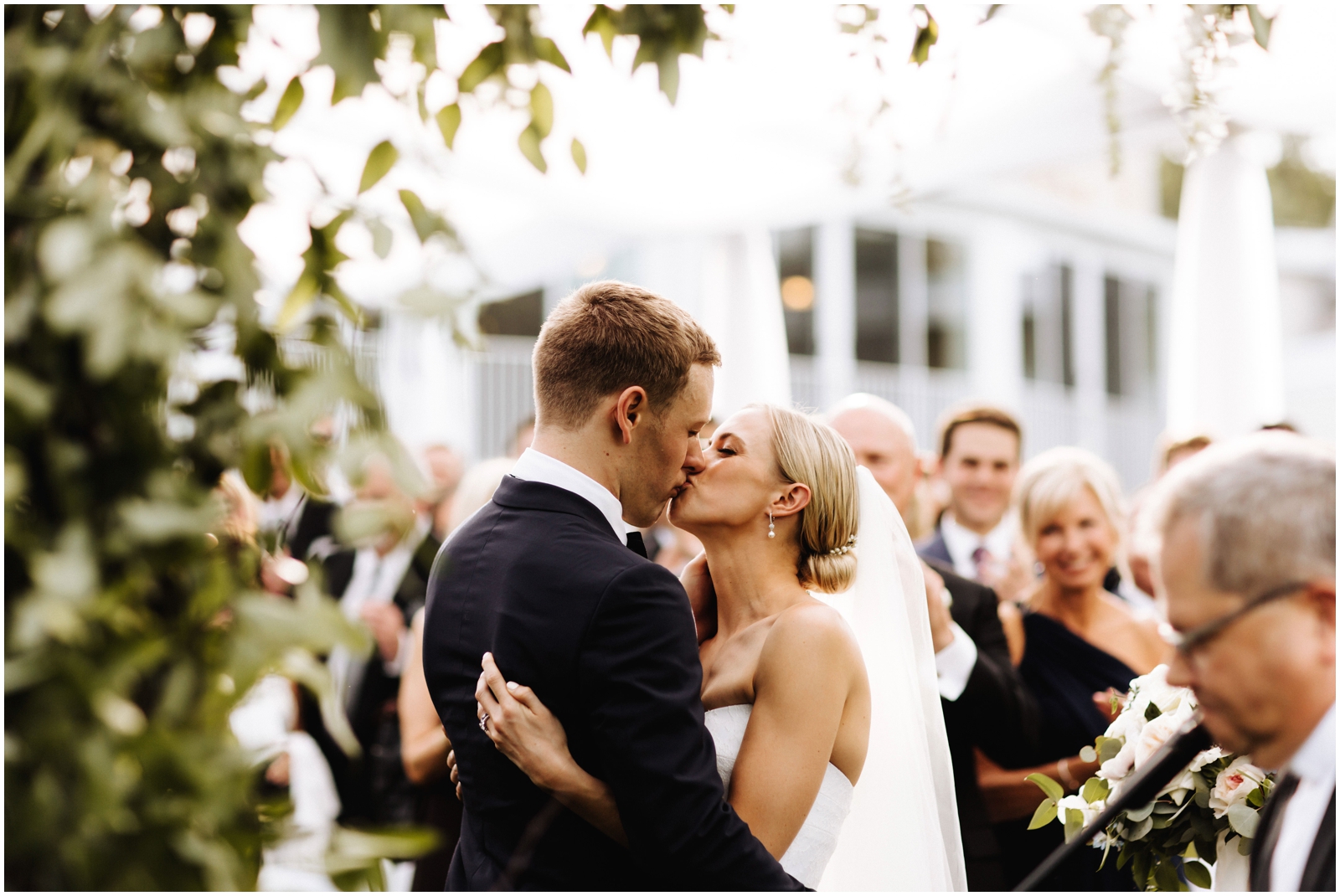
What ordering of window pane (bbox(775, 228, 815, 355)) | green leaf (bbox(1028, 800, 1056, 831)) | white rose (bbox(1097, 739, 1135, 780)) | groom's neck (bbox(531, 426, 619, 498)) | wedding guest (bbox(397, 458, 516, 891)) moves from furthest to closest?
window pane (bbox(775, 228, 815, 355))
wedding guest (bbox(397, 458, 516, 891))
green leaf (bbox(1028, 800, 1056, 831))
white rose (bbox(1097, 739, 1135, 780))
groom's neck (bbox(531, 426, 619, 498))

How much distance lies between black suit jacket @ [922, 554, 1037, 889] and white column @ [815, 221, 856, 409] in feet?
38.9

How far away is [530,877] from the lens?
2051 mm

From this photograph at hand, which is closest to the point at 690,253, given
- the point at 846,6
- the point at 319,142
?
the point at 319,142

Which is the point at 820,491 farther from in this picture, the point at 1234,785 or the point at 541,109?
the point at 541,109

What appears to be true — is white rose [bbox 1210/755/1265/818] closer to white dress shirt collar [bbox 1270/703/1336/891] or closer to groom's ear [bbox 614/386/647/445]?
white dress shirt collar [bbox 1270/703/1336/891]

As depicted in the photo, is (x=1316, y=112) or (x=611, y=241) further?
(x=611, y=241)

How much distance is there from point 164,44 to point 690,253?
8.91 metres

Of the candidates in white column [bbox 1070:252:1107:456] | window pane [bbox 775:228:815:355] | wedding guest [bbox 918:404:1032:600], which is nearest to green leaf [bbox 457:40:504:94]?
wedding guest [bbox 918:404:1032:600]

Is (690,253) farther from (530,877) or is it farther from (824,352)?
(530,877)

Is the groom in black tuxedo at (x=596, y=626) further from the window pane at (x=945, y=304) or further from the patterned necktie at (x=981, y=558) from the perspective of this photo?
the window pane at (x=945, y=304)

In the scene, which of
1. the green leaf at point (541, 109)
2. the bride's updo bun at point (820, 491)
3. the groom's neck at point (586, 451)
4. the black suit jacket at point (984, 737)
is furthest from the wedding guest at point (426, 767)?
the green leaf at point (541, 109)

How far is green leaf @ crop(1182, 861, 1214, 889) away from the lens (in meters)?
2.38

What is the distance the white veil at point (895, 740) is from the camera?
2.90 meters

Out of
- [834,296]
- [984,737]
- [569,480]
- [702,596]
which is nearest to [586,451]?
[569,480]
